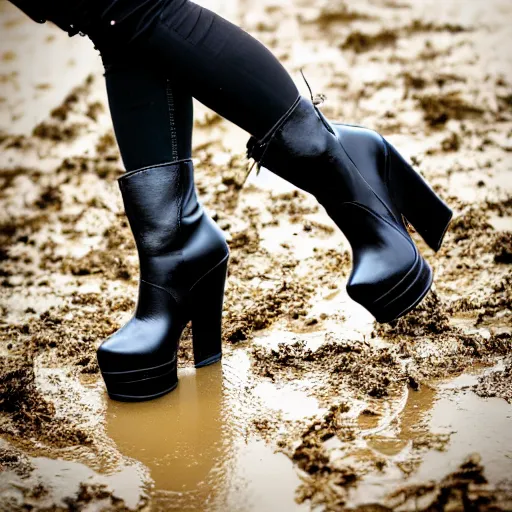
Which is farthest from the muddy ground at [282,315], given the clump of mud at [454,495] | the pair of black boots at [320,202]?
the pair of black boots at [320,202]

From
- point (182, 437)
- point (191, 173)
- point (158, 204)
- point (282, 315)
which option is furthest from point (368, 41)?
point (182, 437)

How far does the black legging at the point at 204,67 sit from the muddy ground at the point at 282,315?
19.9 inches

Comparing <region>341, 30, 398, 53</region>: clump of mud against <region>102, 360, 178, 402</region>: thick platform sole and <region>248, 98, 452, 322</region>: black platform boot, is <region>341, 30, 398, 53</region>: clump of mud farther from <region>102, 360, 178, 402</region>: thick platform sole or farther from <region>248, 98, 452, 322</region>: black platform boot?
<region>102, 360, 178, 402</region>: thick platform sole

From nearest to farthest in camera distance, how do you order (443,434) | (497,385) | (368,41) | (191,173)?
(443,434), (497,385), (191,173), (368,41)

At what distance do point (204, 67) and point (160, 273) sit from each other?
1.26 feet

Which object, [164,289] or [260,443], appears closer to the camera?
[260,443]

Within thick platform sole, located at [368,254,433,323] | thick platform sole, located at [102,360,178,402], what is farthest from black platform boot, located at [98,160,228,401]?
thick platform sole, located at [368,254,433,323]

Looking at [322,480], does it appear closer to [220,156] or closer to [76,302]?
[76,302]

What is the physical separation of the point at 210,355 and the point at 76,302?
59cm

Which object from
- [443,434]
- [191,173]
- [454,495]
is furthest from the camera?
[191,173]

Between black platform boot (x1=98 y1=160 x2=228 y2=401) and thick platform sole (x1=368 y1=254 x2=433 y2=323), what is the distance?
330 mm

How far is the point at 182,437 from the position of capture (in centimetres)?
106

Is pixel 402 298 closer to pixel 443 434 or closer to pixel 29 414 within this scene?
pixel 443 434

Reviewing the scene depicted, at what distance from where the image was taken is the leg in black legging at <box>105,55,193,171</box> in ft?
3.71
